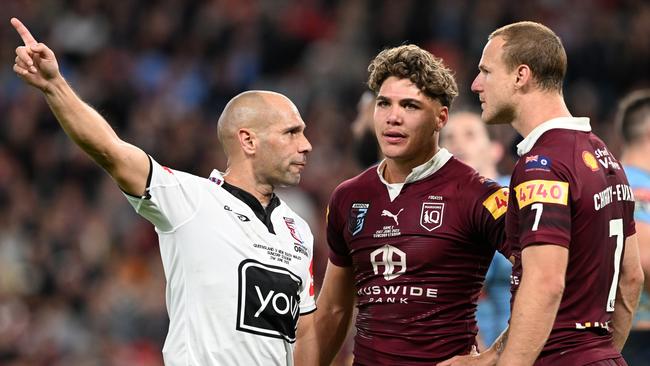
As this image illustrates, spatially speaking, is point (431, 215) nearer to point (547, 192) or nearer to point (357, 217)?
point (357, 217)

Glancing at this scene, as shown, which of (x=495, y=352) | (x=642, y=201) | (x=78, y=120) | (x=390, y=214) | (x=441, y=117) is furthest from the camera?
(x=642, y=201)

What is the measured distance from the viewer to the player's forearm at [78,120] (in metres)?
4.36

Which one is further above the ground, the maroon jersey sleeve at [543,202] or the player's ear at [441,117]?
the player's ear at [441,117]

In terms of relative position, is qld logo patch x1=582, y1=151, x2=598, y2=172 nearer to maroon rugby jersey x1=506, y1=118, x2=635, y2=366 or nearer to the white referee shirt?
maroon rugby jersey x1=506, y1=118, x2=635, y2=366

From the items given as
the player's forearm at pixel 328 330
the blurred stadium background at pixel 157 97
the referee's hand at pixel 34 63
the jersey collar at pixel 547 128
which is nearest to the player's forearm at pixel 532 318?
the jersey collar at pixel 547 128

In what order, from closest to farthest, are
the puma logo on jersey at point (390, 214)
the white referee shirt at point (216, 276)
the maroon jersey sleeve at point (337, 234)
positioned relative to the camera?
1. the white referee shirt at point (216, 276)
2. the puma logo on jersey at point (390, 214)
3. the maroon jersey sleeve at point (337, 234)

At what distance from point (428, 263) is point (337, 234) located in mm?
563

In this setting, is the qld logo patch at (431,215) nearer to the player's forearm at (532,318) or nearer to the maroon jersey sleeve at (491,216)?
the maroon jersey sleeve at (491,216)

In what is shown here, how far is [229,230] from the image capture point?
492 centimetres

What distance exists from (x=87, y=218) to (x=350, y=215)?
8004 mm

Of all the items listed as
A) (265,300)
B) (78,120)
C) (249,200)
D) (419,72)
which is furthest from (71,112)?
(419,72)

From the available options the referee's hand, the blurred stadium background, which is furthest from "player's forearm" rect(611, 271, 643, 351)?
the blurred stadium background

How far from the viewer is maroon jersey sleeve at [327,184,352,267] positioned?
5.33 metres

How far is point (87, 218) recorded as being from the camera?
42.0 feet
